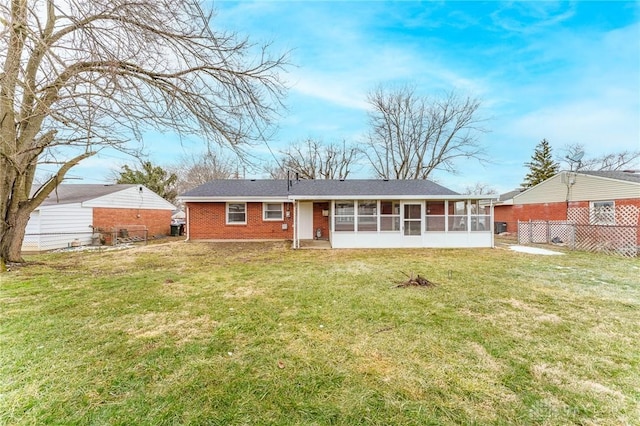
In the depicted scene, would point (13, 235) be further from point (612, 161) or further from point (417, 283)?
point (612, 161)

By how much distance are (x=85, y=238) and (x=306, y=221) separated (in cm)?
1134

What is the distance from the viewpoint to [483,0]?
7695 millimetres

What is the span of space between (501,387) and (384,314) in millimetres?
1845

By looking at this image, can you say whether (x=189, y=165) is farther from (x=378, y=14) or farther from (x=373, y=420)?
(x=373, y=420)

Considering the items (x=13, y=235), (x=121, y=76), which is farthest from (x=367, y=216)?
(x=13, y=235)

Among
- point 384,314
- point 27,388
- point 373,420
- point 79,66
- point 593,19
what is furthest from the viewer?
point 593,19

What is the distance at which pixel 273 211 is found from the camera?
48.3 ft

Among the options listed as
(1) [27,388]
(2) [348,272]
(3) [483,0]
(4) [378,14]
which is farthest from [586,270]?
(1) [27,388]

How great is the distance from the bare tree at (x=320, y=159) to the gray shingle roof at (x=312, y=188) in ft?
33.6

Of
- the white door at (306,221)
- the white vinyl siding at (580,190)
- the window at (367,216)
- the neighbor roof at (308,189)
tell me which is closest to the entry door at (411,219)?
the window at (367,216)

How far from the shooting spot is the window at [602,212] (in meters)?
13.2

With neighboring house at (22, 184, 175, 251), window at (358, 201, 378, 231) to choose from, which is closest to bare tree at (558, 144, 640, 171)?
window at (358, 201, 378, 231)

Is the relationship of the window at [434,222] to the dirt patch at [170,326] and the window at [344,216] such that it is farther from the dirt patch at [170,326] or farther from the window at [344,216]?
the dirt patch at [170,326]

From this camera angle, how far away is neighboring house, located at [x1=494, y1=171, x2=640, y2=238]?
41.1ft
